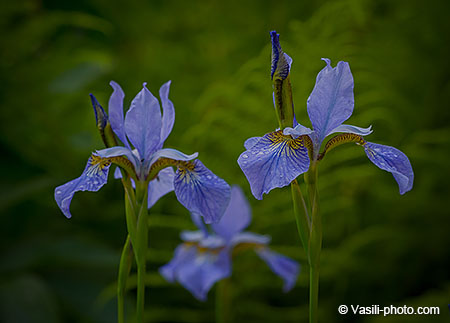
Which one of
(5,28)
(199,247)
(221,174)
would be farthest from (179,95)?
(199,247)

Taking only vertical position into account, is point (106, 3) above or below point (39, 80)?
above

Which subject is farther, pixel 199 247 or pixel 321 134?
pixel 199 247

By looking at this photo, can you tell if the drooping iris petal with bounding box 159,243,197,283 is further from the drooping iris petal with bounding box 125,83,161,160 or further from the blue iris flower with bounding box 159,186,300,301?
the drooping iris petal with bounding box 125,83,161,160

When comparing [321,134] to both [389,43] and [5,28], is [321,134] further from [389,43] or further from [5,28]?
[5,28]

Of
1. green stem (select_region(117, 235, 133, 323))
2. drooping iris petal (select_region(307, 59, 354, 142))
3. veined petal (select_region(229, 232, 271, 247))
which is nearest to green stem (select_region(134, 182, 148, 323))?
green stem (select_region(117, 235, 133, 323))

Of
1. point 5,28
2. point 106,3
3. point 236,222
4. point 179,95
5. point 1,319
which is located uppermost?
point 106,3

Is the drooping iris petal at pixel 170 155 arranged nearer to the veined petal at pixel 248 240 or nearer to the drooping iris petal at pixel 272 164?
the drooping iris petal at pixel 272 164

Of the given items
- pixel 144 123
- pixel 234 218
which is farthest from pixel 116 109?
pixel 234 218
